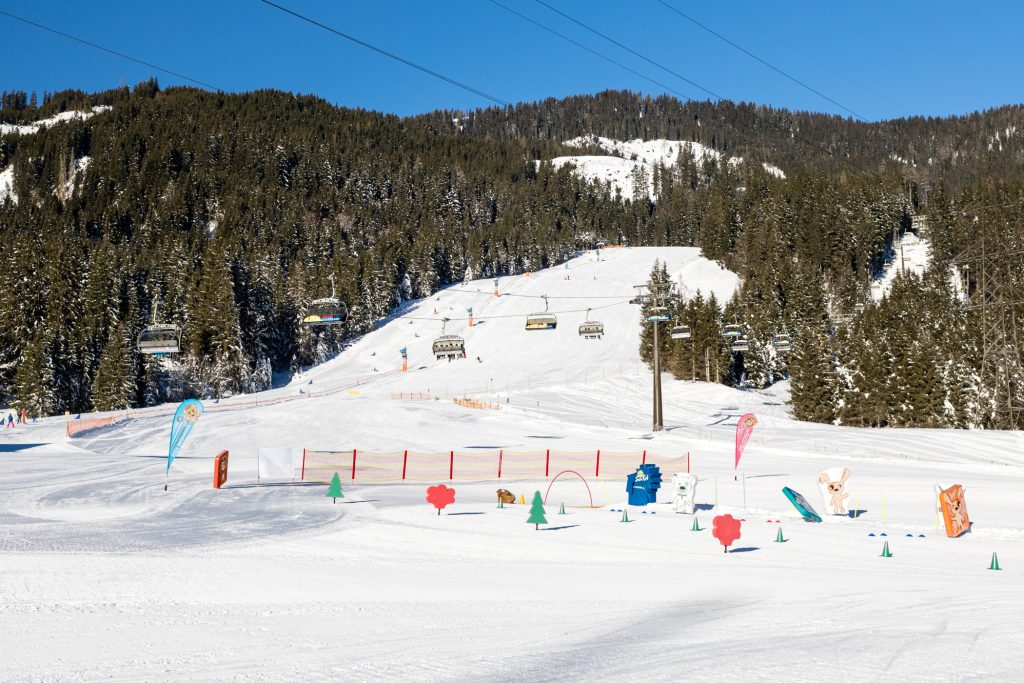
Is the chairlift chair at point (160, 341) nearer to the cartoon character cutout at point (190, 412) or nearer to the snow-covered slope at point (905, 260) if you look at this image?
the cartoon character cutout at point (190, 412)

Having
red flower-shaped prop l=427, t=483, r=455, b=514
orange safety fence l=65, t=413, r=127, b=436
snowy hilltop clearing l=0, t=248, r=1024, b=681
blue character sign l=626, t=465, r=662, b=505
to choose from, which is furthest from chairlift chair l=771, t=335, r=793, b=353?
red flower-shaped prop l=427, t=483, r=455, b=514

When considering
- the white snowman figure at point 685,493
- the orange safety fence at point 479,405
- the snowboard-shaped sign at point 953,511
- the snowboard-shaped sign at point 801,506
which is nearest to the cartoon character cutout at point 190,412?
the white snowman figure at point 685,493

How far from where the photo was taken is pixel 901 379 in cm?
6031

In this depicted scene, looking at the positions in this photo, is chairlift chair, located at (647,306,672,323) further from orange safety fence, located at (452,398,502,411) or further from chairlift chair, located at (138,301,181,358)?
chairlift chair, located at (138,301,181,358)

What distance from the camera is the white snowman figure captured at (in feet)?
64.7

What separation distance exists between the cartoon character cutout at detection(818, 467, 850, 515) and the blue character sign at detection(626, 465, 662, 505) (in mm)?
4455

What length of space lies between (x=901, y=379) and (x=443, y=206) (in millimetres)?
135391

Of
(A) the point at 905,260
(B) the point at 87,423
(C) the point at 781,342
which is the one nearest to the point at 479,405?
(B) the point at 87,423

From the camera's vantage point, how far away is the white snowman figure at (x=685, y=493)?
64.7 feet

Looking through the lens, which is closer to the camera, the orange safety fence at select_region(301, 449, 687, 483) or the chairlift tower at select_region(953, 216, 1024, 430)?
the orange safety fence at select_region(301, 449, 687, 483)

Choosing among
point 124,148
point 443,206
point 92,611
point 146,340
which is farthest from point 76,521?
point 124,148

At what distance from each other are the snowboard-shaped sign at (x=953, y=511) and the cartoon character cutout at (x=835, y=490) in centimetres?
260

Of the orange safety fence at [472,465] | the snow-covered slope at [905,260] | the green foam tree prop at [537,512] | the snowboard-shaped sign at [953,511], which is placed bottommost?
the orange safety fence at [472,465]

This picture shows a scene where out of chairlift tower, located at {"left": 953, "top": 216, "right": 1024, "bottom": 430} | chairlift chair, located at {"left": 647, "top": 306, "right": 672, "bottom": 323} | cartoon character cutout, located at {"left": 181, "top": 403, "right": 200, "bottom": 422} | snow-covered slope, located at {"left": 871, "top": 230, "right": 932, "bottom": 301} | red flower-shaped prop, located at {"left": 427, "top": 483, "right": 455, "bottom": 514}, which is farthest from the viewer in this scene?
snow-covered slope, located at {"left": 871, "top": 230, "right": 932, "bottom": 301}
